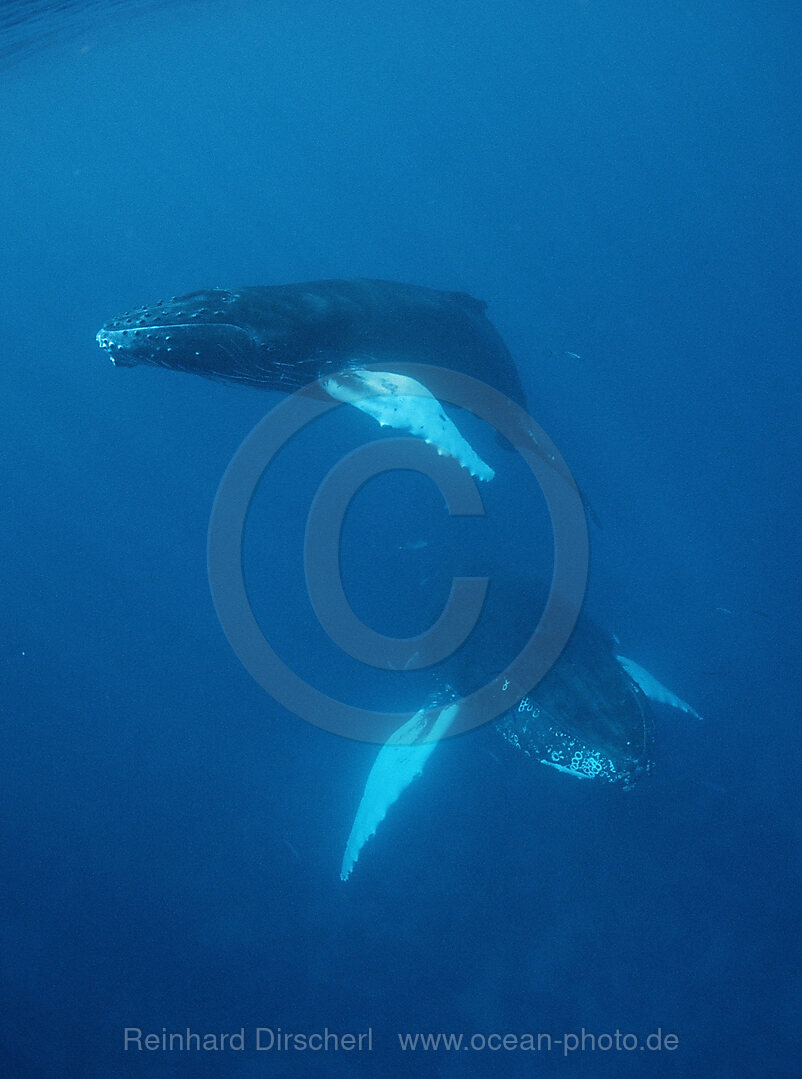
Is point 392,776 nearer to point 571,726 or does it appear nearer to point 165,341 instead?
point 571,726

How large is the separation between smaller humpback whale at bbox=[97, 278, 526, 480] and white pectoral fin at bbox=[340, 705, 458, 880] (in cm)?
308

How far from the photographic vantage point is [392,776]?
755 cm

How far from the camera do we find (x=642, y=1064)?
6.98 metres

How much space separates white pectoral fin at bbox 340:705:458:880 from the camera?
750 centimetres

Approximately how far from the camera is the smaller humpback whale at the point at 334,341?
494cm

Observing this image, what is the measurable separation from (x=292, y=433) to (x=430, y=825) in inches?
238

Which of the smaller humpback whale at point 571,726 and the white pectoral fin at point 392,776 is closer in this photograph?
the smaller humpback whale at point 571,726

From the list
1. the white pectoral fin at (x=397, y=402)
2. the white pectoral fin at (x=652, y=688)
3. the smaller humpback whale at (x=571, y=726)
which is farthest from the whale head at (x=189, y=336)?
the white pectoral fin at (x=652, y=688)

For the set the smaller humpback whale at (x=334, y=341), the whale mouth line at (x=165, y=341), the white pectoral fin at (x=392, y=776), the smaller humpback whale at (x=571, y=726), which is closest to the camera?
the whale mouth line at (x=165, y=341)

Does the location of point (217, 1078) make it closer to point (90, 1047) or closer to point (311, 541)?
point (90, 1047)

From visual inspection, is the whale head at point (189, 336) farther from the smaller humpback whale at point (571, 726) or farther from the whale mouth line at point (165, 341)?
the smaller humpback whale at point (571, 726)

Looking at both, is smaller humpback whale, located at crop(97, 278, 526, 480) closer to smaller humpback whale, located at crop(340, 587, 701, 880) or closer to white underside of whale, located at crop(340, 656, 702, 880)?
smaller humpback whale, located at crop(340, 587, 701, 880)

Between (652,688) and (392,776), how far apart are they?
3.33m

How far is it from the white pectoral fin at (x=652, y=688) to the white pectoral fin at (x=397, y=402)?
335cm
